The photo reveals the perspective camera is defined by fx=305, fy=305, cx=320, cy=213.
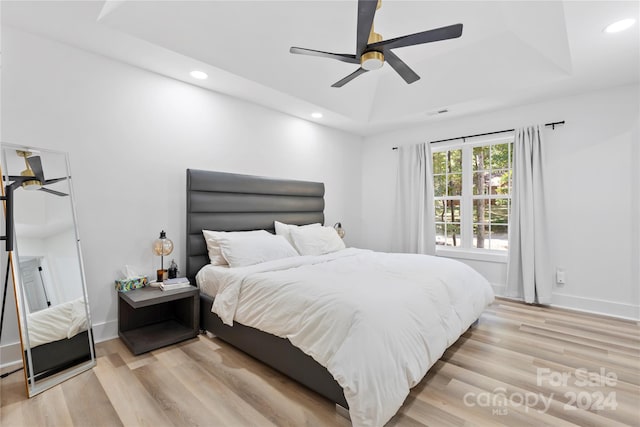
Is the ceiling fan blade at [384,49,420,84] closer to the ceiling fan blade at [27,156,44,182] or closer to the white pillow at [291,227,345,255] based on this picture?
the white pillow at [291,227,345,255]

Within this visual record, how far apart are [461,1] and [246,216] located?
2.99 meters

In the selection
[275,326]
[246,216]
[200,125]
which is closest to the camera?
[275,326]

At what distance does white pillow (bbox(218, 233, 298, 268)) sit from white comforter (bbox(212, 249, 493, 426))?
17 cm

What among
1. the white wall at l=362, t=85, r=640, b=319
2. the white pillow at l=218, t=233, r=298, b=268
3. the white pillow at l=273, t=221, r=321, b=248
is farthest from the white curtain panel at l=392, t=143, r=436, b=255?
the white pillow at l=218, t=233, r=298, b=268

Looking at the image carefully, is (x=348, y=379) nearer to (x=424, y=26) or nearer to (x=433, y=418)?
(x=433, y=418)

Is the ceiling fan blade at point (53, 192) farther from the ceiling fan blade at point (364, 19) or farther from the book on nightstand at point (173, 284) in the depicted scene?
the ceiling fan blade at point (364, 19)

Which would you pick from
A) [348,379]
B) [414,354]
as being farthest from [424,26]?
[348,379]

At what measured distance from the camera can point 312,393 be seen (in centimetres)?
193

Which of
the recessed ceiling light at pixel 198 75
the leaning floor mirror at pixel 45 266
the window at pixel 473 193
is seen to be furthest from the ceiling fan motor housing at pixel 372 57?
the window at pixel 473 193

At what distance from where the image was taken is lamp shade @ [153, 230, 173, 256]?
281cm

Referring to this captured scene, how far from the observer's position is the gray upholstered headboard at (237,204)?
3133 millimetres

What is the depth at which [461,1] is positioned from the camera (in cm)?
272

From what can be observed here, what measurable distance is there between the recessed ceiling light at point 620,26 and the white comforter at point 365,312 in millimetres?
2202

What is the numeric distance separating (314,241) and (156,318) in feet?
6.00
